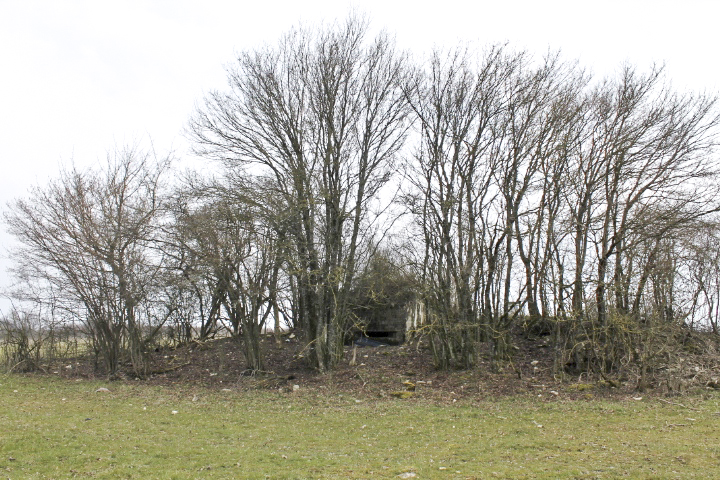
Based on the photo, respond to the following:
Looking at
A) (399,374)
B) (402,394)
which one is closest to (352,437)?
(402,394)

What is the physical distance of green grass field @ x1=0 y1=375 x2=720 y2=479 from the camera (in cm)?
745

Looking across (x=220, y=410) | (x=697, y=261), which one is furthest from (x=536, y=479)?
(x=697, y=261)

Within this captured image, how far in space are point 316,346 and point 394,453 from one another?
8591 millimetres

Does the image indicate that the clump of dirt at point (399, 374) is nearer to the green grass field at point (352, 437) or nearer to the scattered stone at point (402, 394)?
the scattered stone at point (402, 394)

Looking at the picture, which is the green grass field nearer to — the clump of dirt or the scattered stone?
the scattered stone

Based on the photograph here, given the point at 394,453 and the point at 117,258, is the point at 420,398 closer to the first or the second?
the point at 394,453

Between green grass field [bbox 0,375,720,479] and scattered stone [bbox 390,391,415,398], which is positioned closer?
green grass field [bbox 0,375,720,479]

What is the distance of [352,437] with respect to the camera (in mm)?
10047

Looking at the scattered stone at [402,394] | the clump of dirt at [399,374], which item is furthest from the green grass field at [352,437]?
the clump of dirt at [399,374]

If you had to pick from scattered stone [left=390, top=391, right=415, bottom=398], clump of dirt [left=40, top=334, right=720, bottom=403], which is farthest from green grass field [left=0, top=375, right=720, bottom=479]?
clump of dirt [left=40, top=334, right=720, bottom=403]

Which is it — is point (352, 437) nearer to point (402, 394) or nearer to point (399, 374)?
point (402, 394)

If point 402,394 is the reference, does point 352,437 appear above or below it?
below

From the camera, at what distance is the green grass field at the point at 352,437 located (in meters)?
7.45

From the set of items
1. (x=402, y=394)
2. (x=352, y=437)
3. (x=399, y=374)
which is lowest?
(x=352, y=437)
